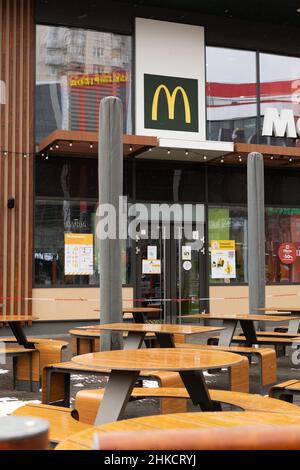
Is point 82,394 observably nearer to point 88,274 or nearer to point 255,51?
point 88,274

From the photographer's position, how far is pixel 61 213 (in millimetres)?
13977

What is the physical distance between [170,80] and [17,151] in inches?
159

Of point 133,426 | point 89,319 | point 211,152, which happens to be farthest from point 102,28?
point 133,426

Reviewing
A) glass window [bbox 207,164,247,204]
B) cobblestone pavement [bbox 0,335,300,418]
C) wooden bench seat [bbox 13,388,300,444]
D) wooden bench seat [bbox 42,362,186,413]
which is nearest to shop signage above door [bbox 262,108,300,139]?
glass window [bbox 207,164,247,204]

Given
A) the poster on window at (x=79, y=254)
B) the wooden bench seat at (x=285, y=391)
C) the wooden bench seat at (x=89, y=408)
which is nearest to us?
the wooden bench seat at (x=89, y=408)

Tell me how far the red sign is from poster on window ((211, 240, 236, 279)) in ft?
4.28

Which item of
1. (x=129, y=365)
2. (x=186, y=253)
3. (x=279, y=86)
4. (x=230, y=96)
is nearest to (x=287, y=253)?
(x=186, y=253)

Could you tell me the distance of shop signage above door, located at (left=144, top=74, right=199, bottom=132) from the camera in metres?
14.8

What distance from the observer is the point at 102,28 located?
14.6 m

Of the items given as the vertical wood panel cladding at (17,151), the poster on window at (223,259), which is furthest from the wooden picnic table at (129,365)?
the poster on window at (223,259)

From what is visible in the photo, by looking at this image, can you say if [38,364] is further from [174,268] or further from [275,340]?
[174,268]

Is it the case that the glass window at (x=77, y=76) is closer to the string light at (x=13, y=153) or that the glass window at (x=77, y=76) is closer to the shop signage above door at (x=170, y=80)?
the shop signage above door at (x=170, y=80)

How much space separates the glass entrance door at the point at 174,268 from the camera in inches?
579

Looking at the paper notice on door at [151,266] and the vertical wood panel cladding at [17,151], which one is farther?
the paper notice on door at [151,266]
